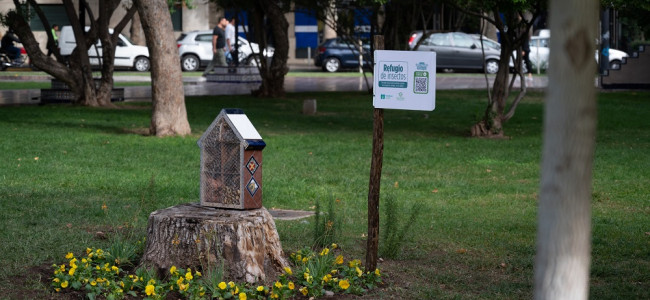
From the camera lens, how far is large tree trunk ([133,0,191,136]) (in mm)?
14125

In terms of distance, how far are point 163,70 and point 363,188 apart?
5108 millimetres

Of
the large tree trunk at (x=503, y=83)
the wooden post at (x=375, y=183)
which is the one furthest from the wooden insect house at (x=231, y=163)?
the large tree trunk at (x=503, y=83)

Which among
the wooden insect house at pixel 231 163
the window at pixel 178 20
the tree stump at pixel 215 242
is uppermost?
the window at pixel 178 20

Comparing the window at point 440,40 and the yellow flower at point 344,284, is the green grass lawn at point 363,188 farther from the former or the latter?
the window at point 440,40

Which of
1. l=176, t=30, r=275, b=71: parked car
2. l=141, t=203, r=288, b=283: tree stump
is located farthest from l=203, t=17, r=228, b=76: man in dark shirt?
l=141, t=203, r=288, b=283: tree stump

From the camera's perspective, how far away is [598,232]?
26.7 ft

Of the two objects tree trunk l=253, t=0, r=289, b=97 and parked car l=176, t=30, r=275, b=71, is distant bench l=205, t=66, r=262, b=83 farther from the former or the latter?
parked car l=176, t=30, r=275, b=71

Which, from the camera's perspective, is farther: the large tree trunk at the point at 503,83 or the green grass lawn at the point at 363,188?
the large tree trunk at the point at 503,83

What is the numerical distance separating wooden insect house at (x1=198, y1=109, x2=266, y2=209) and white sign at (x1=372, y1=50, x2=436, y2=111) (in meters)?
0.87

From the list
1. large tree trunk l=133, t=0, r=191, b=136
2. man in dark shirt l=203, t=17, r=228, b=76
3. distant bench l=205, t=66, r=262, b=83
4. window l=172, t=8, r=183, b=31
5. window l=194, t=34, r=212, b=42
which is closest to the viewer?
large tree trunk l=133, t=0, r=191, b=136

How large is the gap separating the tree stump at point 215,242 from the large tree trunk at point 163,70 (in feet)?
26.9

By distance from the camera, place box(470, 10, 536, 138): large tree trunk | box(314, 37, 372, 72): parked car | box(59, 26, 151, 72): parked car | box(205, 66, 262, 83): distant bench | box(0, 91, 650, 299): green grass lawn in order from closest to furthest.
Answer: box(0, 91, 650, 299): green grass lawn
box(470, 10, 536, 138): large tree trunk
box(205, 66, 262, 83): distant bench
box(59, 26, 151, 72): parked car
box(314, 37, 372, 72): parked car

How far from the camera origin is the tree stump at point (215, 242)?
6035 millimetres

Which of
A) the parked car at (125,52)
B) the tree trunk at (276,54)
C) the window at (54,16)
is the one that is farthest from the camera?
the window at (54,16)
